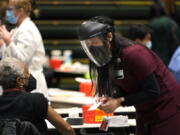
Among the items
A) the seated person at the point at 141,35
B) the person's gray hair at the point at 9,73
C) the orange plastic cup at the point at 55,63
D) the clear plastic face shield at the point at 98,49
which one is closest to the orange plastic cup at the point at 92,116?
the person's gray hair at the point at 9,73

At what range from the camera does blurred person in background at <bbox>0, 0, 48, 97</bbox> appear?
5152 millimetres

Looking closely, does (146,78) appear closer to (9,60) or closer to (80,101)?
(9,60)

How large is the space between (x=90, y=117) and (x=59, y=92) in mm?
1635

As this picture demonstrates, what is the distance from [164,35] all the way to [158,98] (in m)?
3.87

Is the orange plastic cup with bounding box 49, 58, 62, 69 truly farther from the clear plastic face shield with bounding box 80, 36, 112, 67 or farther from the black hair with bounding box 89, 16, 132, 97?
the clear plastic face shield with bounding box 80, 36, 112, 67

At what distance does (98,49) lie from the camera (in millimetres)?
3602

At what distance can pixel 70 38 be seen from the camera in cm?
Answer: 983

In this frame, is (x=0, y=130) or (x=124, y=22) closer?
(x=0, y=130)

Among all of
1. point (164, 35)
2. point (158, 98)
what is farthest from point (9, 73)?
point (164, 35)

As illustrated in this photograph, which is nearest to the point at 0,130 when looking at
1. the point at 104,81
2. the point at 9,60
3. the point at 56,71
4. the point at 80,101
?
the point at 9,60

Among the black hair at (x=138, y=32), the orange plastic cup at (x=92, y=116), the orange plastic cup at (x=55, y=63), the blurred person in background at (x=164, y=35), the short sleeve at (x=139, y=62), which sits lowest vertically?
the orange plastic cup at (x=55, y=63)

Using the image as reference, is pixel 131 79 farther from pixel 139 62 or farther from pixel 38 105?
pixel 38 105

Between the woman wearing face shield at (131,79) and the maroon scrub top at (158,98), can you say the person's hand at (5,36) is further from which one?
the maroon scrub top at (158,98)

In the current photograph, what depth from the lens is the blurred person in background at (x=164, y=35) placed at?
7.47 meters
